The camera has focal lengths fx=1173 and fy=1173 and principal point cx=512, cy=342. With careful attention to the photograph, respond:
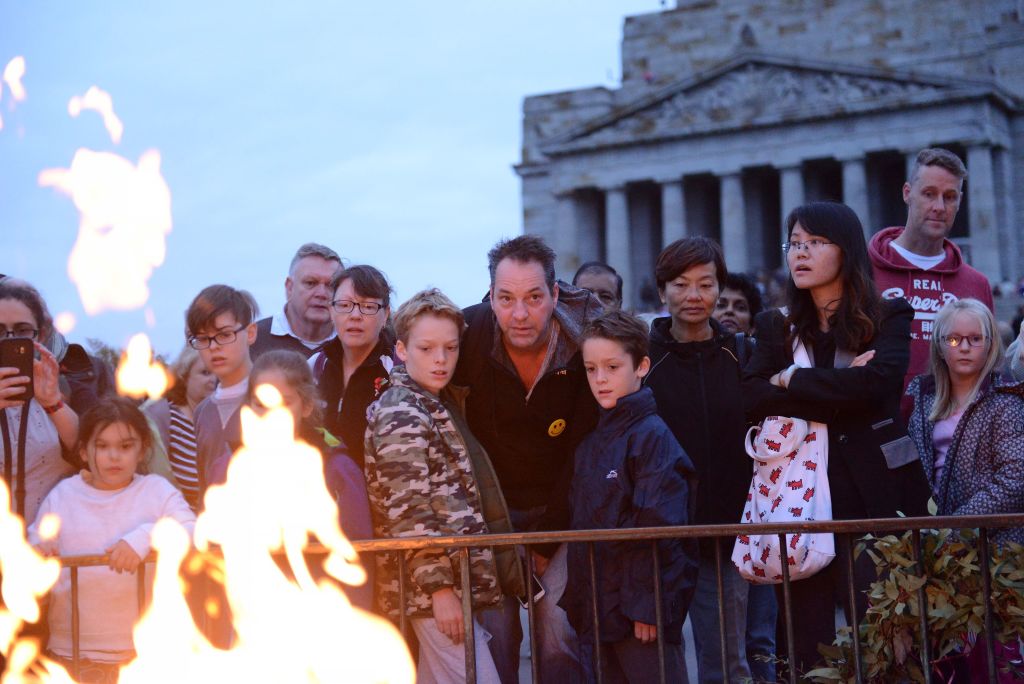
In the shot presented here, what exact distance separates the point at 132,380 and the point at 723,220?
3107cm

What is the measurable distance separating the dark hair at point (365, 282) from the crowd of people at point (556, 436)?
0.04ft

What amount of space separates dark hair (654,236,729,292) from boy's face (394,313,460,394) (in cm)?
136

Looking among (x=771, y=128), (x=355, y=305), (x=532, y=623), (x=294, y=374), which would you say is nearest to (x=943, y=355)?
(x=532, y=623)

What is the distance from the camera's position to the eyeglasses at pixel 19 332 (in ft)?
18.8

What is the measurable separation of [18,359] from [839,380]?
372 cm

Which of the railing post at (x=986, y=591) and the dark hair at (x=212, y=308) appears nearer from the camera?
the railing post at (x=986, y=591)

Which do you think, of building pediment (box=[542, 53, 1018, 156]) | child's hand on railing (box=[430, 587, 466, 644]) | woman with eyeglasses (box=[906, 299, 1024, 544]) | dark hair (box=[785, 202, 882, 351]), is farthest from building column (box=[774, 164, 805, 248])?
child's hand on railing (box=[430, 587, 466, 644])

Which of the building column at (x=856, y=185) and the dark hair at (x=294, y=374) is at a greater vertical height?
the building column at (x=856, y=185)

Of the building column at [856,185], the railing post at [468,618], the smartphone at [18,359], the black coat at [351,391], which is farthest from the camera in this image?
the building column at [856,185]

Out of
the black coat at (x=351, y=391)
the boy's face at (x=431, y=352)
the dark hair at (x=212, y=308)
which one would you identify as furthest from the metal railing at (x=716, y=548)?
the dark hair at (x=212, y=308)

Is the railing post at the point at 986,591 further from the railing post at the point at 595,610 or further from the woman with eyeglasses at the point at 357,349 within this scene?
the woman with eyeglasses at the point at 357,349

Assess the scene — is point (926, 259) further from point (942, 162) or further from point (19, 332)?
point (19, 332)

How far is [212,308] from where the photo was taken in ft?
20.7

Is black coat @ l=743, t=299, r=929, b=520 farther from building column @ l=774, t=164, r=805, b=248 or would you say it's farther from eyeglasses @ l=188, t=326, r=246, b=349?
building column @ l=774, t=164, r=805, b=248
